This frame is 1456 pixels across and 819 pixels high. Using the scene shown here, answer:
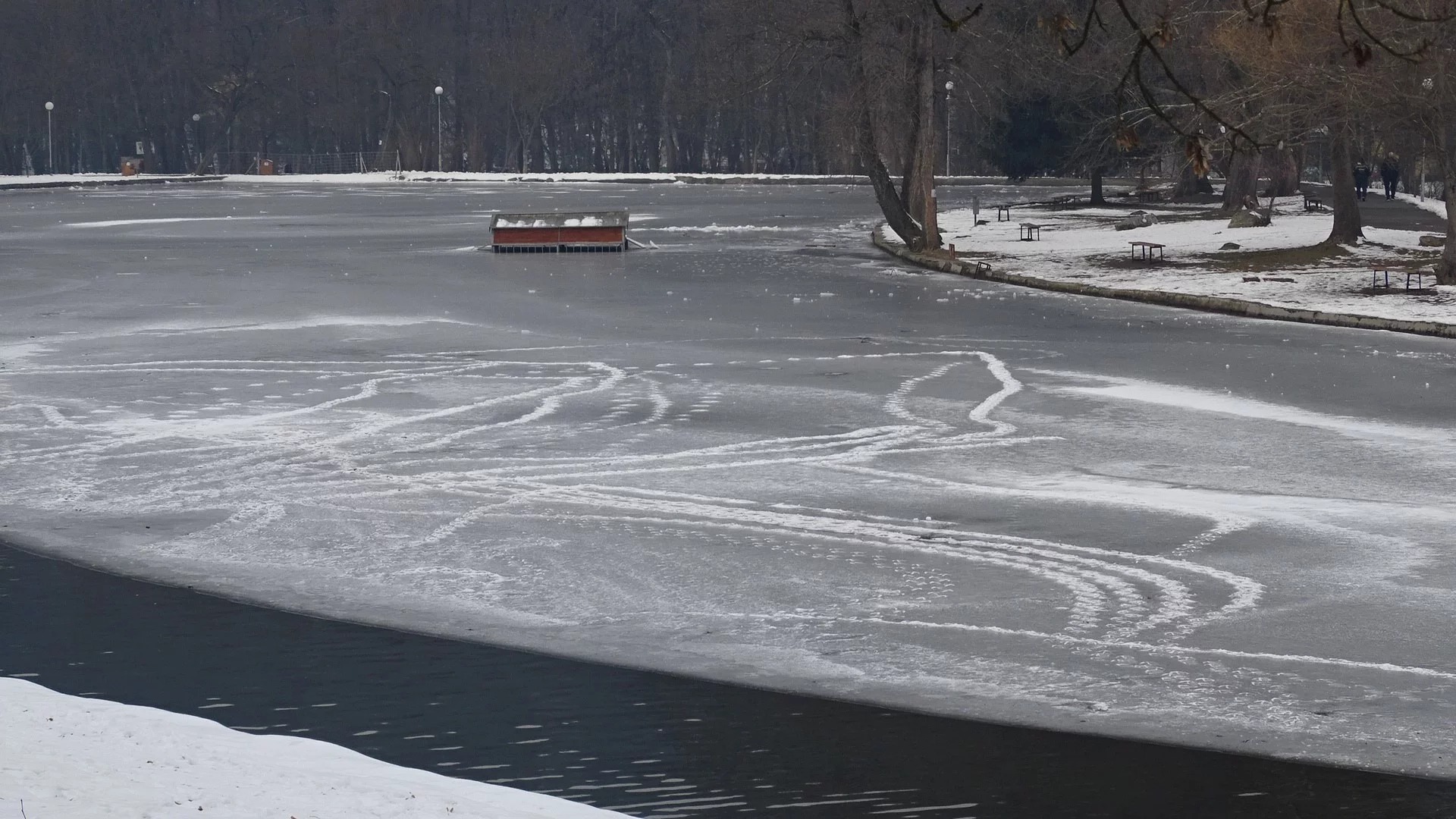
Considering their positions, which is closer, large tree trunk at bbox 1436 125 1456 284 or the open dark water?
the open dark water

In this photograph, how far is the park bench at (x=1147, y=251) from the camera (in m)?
32.5

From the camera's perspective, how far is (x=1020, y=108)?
5947 centimetres

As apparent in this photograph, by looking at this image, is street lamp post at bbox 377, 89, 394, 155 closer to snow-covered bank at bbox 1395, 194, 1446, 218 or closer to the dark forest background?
the dark forest background

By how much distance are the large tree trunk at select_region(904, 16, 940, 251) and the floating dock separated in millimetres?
6743

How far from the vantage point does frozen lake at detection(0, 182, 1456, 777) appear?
794cm

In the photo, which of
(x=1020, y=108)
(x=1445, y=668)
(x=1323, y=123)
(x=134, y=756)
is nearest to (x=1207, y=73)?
(x=1020, y=108)

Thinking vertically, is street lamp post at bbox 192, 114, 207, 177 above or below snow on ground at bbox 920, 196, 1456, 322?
above

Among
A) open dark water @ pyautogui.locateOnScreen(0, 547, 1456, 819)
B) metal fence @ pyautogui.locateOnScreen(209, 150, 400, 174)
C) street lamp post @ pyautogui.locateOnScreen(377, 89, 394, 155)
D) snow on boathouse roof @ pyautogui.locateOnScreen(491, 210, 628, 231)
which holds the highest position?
street lamp post @ pyautogui.locateOnScreen(377, 89, 394, 155)

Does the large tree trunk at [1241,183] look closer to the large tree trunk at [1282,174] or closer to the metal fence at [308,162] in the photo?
the large tree trunk at [1282,174]

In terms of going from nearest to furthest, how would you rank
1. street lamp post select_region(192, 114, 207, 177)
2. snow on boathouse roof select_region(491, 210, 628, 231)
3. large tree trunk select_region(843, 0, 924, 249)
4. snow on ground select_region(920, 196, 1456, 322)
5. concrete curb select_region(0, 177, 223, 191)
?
snow on ground select_region(920, 196, 1456, 322)
large tree trunk select_region(843, 0, 924, 249)
snow on boathouse roof select_region(491, 210, 628, 231)
concrete curb select_region(0, 177, 223, 191)
street lamp post select_region(192, 114, 207, 177)

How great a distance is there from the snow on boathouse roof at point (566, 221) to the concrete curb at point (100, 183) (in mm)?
57733

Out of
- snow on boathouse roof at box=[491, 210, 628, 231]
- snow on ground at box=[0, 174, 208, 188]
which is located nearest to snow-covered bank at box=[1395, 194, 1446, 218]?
snow on boathouse roof at box=[491, 210, 628, 231]

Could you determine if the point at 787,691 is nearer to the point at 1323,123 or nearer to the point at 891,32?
the point at 1323,123

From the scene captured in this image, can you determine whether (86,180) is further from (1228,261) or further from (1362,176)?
(1228,261)
